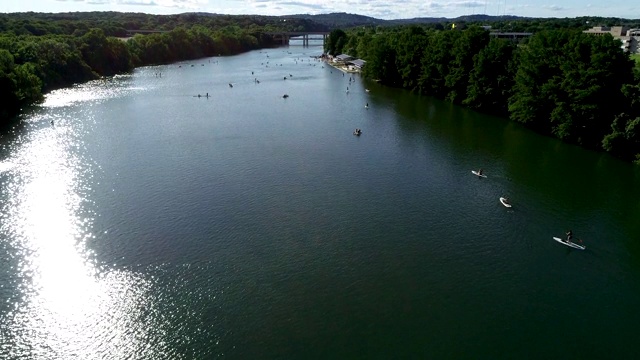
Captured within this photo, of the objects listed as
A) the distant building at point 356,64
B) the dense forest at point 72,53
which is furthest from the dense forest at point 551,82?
the dense forest at point 72,53

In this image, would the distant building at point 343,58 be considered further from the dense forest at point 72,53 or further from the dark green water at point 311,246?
the dark green water at point 311,246

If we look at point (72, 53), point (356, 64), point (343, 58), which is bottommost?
point (356, 64)

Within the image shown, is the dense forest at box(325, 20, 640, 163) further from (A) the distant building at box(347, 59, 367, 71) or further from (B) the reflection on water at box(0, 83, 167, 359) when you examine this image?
(B) the reflection on water at box(0, 83, 167, 359)

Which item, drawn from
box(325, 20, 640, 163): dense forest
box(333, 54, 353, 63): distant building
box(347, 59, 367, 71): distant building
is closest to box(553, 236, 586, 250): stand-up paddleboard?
box(325, 20, 640, 163): dense forest

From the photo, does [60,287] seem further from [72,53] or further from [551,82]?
[72,53]

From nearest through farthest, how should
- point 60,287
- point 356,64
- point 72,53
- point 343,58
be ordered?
point 60,287 → point 72,53 → point 356,64 → point 343,58

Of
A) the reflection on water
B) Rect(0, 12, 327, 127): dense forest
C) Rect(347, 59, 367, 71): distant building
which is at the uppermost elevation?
Rect(0, 12, 327, 127): dense forest

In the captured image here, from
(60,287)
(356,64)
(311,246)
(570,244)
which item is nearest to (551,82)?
(570,244)
